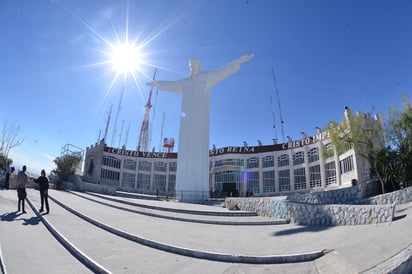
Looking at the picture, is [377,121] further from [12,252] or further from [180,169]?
[12,252]

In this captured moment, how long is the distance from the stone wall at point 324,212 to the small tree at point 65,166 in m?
19.7

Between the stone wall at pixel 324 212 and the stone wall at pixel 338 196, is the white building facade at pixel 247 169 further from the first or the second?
the stone wall at pixel 324 212

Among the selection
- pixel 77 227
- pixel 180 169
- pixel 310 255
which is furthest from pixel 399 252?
pixel 180 169

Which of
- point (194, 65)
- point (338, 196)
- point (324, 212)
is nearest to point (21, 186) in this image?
point (324, 212)

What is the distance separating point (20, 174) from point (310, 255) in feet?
32.0

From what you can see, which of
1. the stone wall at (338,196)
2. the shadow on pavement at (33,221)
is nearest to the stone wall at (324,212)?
the stone wall at (338,196)

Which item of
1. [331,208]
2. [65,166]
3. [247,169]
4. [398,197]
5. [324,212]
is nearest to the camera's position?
[331,208]

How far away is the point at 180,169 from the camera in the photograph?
59.6ft

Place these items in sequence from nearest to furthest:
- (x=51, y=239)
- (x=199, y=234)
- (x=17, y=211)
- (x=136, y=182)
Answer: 1. (x=51, y=239)
2. (x=199, y=234)
3. (x=17, y=211)
4. (x=136, y=182)

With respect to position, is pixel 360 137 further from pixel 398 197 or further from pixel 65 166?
pixel 65 166

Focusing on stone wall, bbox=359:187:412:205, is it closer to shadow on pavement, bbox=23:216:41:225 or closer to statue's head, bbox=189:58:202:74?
shadow on pavement, bbox=23:216:41:225

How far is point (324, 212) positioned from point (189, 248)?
5.12m

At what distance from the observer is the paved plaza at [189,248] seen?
3.87 meters

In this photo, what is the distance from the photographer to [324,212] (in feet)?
25.2
